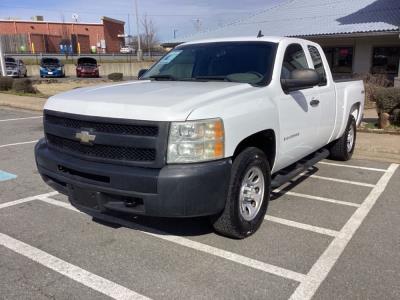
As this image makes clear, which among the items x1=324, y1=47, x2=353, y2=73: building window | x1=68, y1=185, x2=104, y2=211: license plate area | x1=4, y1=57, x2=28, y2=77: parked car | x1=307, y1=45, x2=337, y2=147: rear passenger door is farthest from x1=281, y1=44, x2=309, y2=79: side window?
x1=4, y1=57, x2=28, y2=77: parked car

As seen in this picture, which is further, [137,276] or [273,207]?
[273,207]

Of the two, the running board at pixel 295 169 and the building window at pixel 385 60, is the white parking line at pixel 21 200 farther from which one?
the building window at pixel 385 60

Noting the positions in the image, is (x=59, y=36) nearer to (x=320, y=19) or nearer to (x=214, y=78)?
(x=320, y=19)

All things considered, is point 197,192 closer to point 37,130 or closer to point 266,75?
point 266,75

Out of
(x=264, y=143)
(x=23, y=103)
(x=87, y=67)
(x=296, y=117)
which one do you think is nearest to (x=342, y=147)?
(x=296, y=117)

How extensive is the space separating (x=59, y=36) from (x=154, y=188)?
70.0 m

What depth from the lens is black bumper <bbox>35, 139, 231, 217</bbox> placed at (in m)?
3.25

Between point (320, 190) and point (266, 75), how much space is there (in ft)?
6.57

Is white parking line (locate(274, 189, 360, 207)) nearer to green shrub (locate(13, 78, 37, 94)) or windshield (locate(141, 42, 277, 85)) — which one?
windshield (locate(141, 42, 277, 85))

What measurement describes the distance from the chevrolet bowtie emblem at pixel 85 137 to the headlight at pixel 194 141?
76 centimetres

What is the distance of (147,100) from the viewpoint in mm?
3531

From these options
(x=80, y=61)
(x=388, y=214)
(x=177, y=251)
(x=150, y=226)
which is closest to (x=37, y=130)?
(x=150, y=226)

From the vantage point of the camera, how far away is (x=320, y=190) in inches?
219

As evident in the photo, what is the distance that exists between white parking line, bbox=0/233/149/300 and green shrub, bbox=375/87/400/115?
831 centimetres
